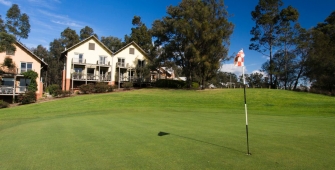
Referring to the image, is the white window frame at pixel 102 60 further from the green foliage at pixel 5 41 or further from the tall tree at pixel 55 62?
the tall tree at pixel 55 62

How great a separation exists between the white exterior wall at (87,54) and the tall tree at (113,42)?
60.3 ft

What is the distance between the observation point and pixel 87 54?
45.7m

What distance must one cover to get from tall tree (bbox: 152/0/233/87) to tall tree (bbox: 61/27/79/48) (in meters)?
36.1

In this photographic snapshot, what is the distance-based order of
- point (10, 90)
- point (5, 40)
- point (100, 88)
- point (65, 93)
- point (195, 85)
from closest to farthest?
1. point (5, 40)
2. point (65, 93)
3. point (10, 90)
4. point (100, 88)
5. point (195, 85)

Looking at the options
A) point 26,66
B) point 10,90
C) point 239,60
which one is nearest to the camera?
point 239,60

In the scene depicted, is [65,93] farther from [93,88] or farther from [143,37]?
[143,37]

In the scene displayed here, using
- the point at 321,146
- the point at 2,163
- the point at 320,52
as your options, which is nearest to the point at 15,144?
the point at 2,163

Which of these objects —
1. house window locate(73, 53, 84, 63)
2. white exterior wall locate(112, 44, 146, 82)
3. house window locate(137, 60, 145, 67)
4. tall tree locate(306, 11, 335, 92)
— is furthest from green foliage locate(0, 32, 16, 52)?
tall tree locate(306, 11, 335, 92)

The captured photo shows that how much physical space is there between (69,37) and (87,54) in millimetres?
28196

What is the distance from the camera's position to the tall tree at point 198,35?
123 ft

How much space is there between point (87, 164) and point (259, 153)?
4.35 meters

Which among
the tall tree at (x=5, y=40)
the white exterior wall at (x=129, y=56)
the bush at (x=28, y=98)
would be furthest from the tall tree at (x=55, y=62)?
the bush at (x=28, y=98)

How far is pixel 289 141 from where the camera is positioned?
7523 millimetres

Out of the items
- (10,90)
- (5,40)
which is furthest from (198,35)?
(10,90)
